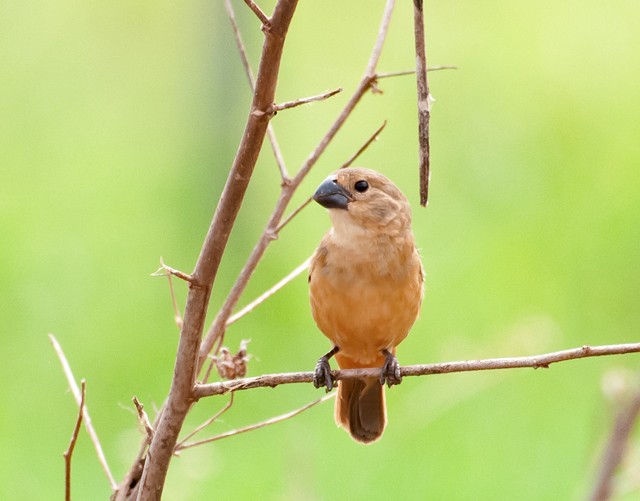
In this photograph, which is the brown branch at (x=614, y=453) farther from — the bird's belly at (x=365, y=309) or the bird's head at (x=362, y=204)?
the bird's head at (x=362, y=204)

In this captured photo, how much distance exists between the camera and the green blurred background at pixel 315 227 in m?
7.19

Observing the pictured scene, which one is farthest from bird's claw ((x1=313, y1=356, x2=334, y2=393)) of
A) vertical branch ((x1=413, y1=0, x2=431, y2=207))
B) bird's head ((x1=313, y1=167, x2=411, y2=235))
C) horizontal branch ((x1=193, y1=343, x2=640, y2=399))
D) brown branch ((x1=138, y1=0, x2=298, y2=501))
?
vertical branch ((x1=413, y1=0, x2=431, y2=207))

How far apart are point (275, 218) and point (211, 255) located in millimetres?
721

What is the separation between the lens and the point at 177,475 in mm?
6203

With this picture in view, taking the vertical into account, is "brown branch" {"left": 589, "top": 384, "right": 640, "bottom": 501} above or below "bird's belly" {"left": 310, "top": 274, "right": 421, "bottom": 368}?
below

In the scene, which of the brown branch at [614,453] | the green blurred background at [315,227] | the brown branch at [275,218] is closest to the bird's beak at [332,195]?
the brown branch at [275,218]

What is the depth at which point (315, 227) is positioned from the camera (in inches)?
384

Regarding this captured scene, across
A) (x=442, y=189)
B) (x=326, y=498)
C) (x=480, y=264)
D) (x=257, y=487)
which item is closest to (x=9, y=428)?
(x=257, y=487)

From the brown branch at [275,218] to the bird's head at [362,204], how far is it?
0.74 meters

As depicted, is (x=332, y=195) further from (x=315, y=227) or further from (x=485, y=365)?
Result: (x=315, y=227)

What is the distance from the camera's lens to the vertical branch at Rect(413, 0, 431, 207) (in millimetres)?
2293

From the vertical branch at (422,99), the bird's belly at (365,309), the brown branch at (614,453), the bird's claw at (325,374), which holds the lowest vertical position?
the brown branch at (614,453)

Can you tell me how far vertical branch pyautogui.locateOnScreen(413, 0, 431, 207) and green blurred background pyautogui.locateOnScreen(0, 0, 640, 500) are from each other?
4.63 feet

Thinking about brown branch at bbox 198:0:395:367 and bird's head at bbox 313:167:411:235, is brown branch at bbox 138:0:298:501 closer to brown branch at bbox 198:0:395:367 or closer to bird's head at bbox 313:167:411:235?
brown branch at bbox 198:0:395:367
